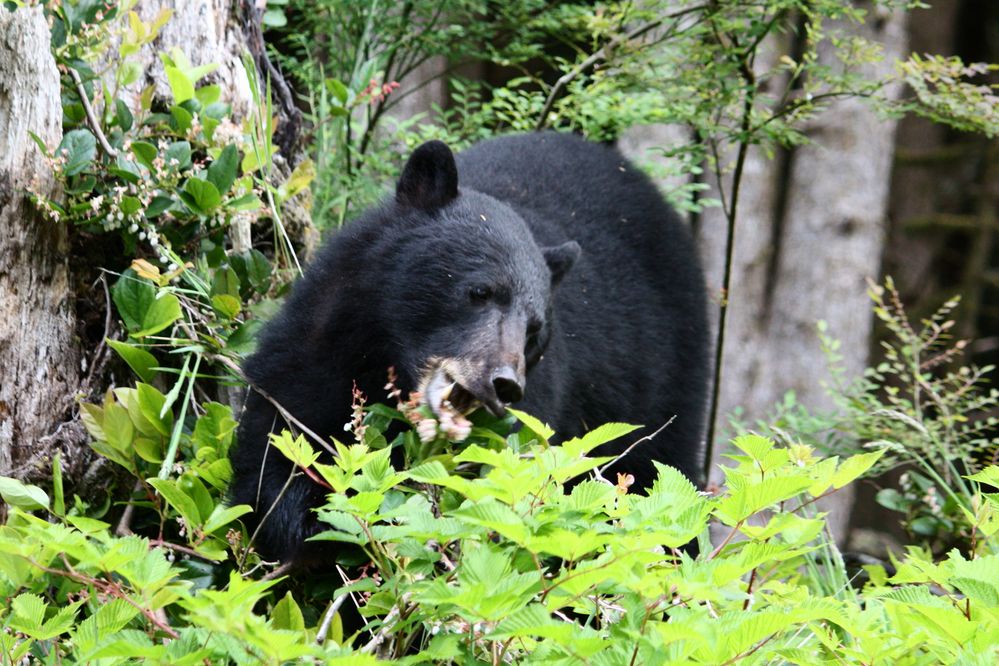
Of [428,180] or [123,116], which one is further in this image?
[428,180]

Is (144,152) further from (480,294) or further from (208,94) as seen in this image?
(480,294)

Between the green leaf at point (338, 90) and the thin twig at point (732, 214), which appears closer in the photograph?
the green leaf at point (338, 90)

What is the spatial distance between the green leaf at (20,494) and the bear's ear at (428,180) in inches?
57.4

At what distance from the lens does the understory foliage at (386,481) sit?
6.22 ft

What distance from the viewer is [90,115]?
3.46m

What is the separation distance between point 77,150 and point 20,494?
1034mm

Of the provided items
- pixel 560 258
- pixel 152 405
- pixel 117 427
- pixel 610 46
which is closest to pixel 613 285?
pixel 560 258

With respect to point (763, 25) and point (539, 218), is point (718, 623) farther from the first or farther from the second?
point (763, 25)

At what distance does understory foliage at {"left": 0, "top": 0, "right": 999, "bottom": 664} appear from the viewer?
1.90m

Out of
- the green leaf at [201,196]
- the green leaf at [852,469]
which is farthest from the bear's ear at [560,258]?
the green leaf at [852,469]

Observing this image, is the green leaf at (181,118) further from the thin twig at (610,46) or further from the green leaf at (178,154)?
the thin twig at (610,46)

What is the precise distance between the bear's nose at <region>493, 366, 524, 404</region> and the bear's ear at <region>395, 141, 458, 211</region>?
0.82 metres

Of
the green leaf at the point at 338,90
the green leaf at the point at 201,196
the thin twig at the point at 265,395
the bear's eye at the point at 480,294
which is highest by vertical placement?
the green leaf at the point at 338,90

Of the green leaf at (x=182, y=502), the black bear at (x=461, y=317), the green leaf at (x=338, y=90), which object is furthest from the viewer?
the green leaf at (x=338, y=90)
